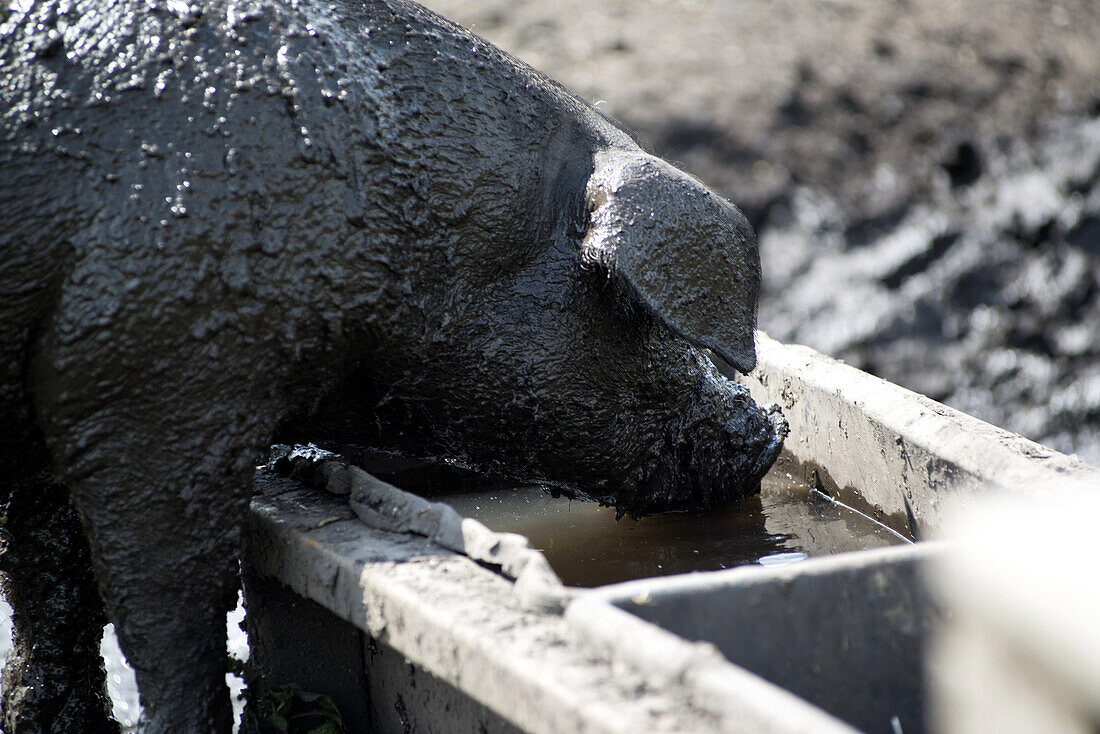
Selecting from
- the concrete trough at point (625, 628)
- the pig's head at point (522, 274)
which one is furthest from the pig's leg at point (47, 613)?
the pig's head at point (522, 274)

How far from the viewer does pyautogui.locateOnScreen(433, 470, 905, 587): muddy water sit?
3107mm

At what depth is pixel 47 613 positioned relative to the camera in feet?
9.27

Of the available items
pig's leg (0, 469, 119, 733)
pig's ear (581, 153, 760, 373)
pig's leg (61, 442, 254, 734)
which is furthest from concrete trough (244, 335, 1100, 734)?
pig's ear (581, 153, 760, 373)

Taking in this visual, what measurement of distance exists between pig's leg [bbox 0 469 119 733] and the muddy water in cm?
122

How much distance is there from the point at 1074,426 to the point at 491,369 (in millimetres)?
5152

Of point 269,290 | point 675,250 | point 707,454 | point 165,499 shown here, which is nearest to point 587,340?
point 675,250

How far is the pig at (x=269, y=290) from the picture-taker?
221cm

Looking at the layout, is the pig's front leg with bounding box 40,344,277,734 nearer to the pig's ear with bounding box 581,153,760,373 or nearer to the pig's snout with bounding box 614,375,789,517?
the pig's ear with bounding box 581,153,760,373

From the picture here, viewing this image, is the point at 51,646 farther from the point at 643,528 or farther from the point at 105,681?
the point at 643,528

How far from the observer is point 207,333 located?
89.3 inches

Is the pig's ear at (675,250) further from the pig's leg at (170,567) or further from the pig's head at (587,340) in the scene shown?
the pig's leg at (170,567)

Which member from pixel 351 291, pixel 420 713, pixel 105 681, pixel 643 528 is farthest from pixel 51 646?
pixel 643 528

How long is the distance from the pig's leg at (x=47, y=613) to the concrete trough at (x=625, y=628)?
1.68ft

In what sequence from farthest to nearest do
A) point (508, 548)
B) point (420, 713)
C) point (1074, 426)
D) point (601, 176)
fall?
1. point (1074, 426)
2. point (601, 176)
3. point (420, 713)
4. point (508, 548)
